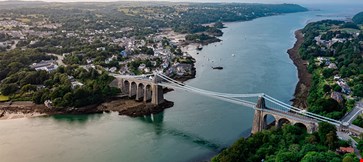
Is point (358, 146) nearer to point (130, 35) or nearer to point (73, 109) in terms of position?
point (73, 109)

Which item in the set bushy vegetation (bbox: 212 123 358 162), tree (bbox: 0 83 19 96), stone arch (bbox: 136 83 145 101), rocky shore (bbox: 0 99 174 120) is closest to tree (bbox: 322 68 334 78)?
rocky shore (bbox: 0 99 174 120)

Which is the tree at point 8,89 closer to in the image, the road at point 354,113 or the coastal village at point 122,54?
the coastal village at point 122,54

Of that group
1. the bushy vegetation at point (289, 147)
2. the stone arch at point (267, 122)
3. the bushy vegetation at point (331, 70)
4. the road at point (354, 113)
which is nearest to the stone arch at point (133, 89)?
the stone arch at point (267, 122)

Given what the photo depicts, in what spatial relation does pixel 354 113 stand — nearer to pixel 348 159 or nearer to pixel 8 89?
pixel 348 159

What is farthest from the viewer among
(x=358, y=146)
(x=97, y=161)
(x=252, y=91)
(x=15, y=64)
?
(x=15, y=64)

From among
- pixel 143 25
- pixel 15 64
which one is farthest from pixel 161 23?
pixel 15 64

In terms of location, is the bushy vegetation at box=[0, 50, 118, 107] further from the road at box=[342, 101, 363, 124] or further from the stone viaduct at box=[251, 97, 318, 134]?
the road at box=[342, 101, 363, 124]
